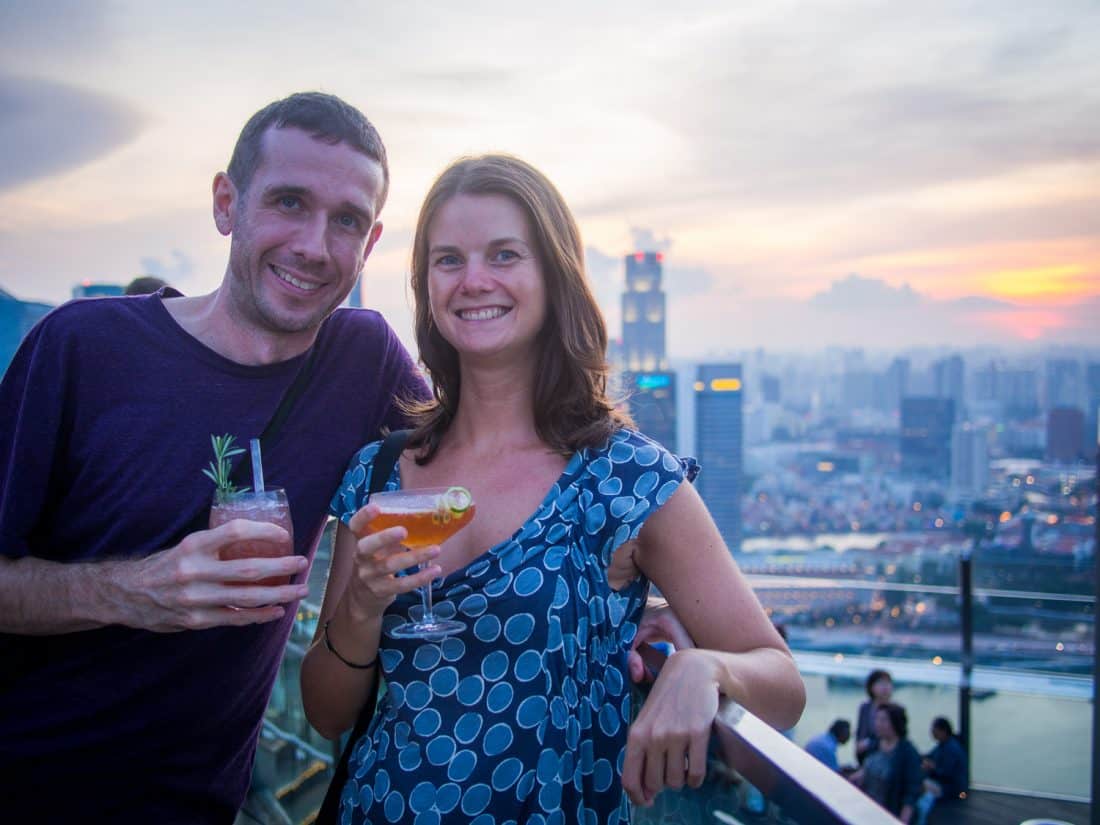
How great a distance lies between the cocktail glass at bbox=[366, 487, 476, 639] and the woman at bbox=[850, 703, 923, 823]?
695 cm

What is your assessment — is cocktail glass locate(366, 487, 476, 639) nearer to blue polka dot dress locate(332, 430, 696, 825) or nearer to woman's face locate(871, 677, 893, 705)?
blue polka dot dress locate(332, 430, 696, 825)

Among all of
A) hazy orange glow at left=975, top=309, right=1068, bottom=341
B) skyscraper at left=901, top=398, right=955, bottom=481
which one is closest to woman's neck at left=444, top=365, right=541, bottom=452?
skyscraper at left=901, top=398, right=955, bottom=481

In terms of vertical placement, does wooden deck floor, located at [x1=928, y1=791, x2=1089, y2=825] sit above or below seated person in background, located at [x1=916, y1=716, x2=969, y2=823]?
below

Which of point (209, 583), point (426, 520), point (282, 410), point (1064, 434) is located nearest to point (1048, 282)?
point (1064, 434)

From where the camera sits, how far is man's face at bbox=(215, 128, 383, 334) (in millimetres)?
2084

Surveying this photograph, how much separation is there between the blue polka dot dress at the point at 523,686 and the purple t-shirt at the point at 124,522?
0.44 metres

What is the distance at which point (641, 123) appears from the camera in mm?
15688

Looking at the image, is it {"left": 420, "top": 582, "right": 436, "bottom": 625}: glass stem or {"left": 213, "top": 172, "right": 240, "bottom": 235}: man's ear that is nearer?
{"left": 420, "top": 582, "right": 436, "bottom": 625}: glass stem

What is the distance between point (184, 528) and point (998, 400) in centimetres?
3204

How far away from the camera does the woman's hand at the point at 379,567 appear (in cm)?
146

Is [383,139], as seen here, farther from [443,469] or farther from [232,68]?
[232,68]

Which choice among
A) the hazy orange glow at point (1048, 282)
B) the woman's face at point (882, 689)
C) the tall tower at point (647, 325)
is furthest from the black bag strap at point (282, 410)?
the tall tower at point (647, 325)

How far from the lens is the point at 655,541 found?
1.79 metres

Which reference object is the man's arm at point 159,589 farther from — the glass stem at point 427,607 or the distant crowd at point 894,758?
the distant crowd at point 894,758
